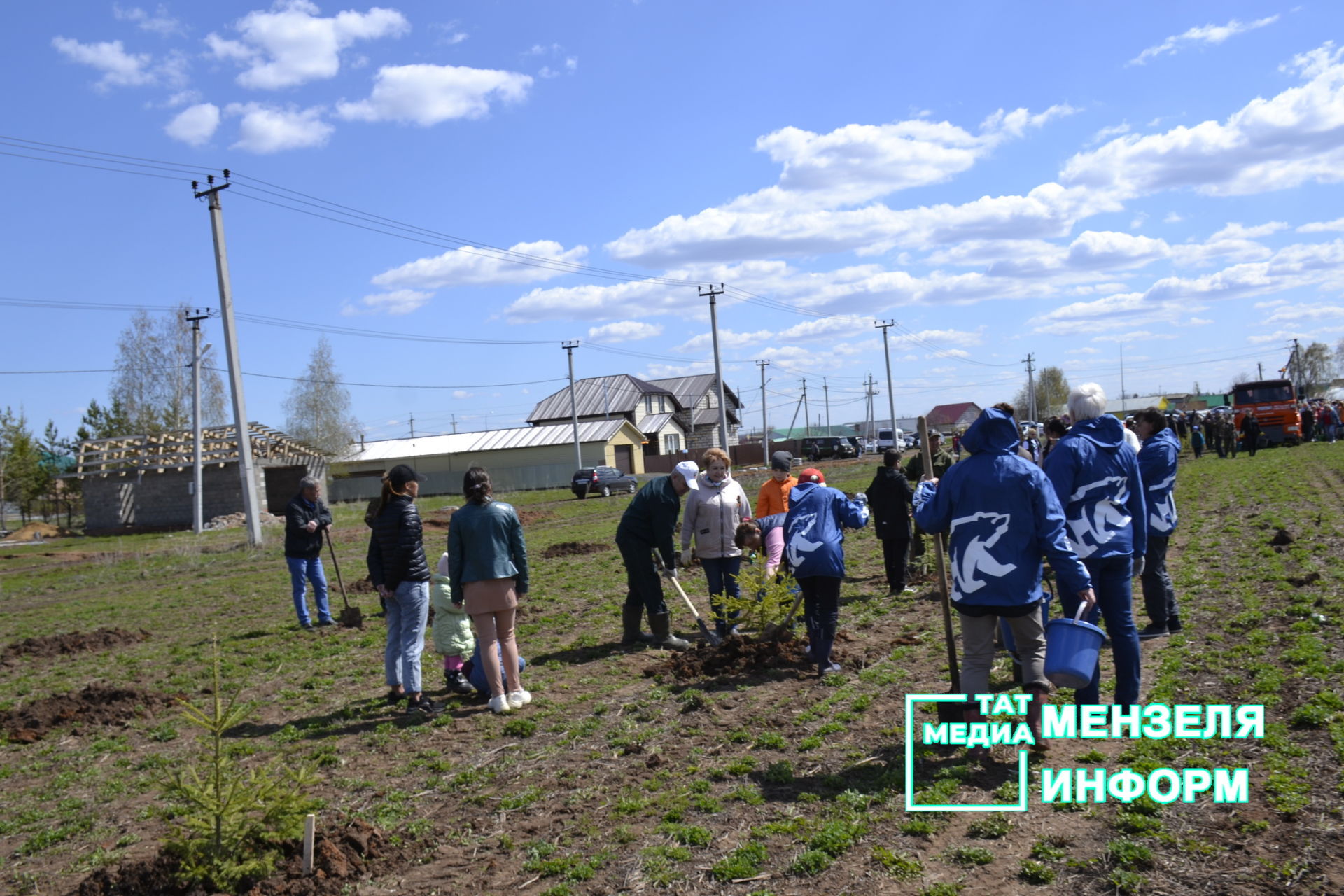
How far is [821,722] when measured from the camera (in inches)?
258

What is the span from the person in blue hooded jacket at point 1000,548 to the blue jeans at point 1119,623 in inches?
26.2

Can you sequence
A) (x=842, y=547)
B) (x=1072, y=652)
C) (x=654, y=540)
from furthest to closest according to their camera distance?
(x=654, y=540), (x=842, y=547), (x=1072, y=652)

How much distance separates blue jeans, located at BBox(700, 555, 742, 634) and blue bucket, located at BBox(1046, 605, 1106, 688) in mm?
4447

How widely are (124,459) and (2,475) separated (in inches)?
476

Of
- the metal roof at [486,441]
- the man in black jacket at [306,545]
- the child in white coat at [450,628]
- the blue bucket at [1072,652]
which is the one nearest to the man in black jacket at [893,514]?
the child in white coat at [450,628]

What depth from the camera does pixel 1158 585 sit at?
26.4ft

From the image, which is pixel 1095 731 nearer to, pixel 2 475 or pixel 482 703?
pixel 482 703

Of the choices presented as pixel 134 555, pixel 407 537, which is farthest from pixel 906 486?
pixel 134 555

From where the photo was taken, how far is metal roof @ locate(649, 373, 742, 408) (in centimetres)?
8306

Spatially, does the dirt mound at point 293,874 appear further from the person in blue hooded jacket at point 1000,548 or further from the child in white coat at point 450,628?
the child in white coat at point 450,628

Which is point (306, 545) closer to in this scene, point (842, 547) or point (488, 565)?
point (488, 565)

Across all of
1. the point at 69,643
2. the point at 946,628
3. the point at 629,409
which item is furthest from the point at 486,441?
the point at 946,628

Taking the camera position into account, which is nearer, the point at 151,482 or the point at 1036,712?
the point at 1036,712

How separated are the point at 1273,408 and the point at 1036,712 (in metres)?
39.6
